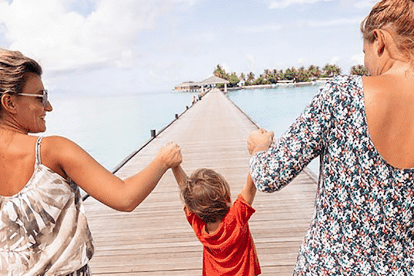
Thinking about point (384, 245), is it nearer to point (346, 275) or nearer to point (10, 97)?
point (346, 275)

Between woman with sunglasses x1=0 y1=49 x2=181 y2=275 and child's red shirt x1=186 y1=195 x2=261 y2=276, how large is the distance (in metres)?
0.72

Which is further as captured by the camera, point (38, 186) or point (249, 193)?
point (249, 193)

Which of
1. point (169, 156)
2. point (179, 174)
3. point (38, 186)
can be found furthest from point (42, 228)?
point (179, 174)

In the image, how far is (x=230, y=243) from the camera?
1.97 meters

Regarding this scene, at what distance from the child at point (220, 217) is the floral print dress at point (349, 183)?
0.69m

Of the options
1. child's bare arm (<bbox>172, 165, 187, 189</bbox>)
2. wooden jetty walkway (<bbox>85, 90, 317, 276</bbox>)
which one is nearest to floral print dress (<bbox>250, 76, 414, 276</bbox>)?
child's bare arm (<bbox>172, 165, 187, 189</bbox>)

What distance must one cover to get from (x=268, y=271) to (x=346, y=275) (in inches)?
98.6

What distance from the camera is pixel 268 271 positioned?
3506 millimetres

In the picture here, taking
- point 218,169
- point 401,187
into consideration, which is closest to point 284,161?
point 401,187

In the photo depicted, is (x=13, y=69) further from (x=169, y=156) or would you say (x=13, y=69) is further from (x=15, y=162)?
(x=169, y=156)

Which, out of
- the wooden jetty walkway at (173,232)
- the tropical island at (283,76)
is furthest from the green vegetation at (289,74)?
the wooden jetty walkway at (173,232)

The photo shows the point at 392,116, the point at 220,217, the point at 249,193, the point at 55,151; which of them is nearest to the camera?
the point at 392,116

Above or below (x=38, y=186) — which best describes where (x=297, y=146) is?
above

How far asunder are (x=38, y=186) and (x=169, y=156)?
46cm
